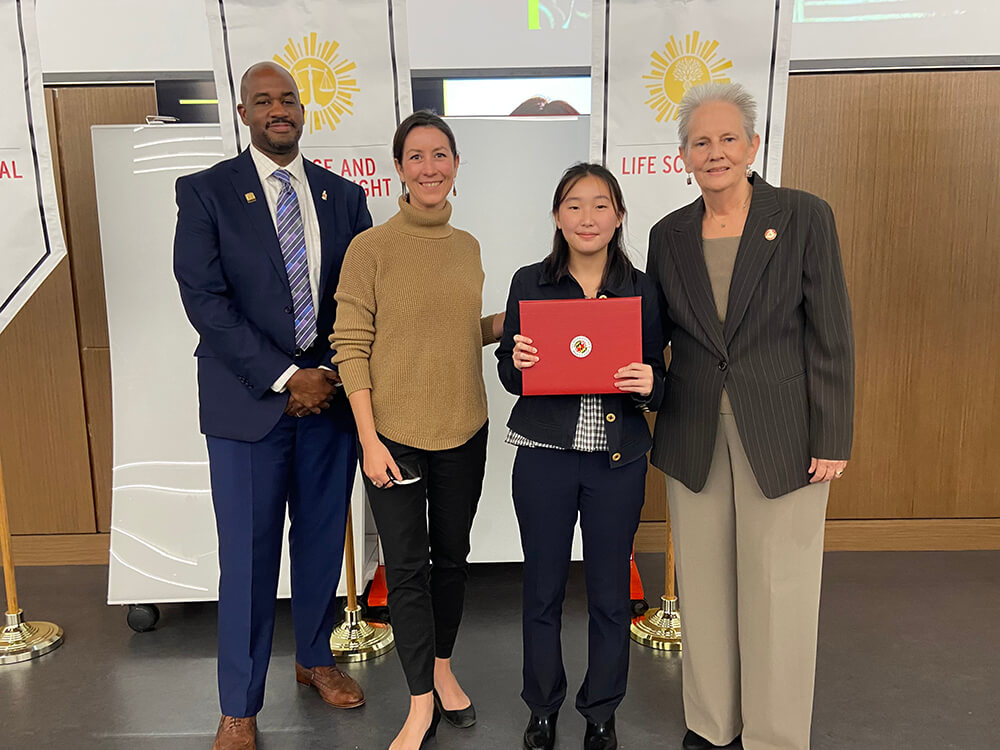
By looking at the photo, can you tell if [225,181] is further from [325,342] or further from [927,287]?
[927,287]

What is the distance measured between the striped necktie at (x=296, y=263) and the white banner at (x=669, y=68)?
1043 mm

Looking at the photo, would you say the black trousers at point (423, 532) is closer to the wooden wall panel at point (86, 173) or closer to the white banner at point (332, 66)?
the white banner at point (332, 66)

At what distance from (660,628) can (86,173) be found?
118 inches

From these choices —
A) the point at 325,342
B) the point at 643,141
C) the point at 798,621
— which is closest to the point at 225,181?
the point at 325,342

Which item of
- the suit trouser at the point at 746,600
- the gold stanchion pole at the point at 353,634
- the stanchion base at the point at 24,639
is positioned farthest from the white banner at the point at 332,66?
the stanchion base at the point at 24,639

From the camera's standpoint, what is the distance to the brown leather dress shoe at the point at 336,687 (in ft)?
8.13

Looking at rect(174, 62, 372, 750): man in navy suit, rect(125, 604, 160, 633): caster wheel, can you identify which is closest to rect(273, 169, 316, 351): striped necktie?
rect(174, 62, 372, 750): man in navy suit

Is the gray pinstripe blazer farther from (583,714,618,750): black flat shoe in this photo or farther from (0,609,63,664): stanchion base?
(0,609,63,664): stanchion base

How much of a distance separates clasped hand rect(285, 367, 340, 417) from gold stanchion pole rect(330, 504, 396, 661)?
707 mm

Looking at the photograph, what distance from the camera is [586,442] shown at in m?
1.98

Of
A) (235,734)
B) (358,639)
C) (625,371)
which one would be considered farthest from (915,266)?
(235,734)

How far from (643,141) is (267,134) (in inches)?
48.7

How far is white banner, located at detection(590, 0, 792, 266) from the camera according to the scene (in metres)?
2.60

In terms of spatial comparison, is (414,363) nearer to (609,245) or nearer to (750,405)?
(609,245)
